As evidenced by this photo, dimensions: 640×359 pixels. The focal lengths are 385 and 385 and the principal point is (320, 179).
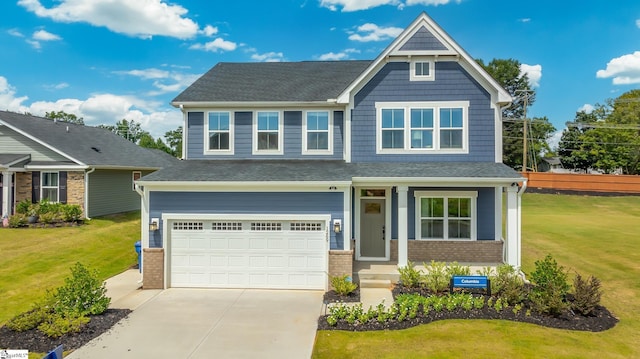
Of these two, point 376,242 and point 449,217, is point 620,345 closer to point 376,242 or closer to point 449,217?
point 449,217

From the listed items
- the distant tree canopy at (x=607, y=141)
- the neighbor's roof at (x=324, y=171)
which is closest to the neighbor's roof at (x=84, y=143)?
the neighbor's roof at (x=324, y=171)

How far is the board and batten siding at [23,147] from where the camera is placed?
71.7ft

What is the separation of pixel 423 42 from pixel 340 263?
827 cm

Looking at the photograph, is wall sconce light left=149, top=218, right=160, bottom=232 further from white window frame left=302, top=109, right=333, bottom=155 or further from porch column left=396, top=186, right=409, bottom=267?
porch column left=396, top=186, right=409, bottom=267

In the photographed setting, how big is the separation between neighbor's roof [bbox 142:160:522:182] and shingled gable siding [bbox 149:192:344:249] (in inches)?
19.5

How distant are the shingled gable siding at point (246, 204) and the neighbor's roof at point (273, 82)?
13.9ft

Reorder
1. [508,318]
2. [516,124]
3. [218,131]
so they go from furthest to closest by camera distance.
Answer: [516,124], [218,131], [508,318]

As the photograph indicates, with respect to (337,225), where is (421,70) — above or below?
above

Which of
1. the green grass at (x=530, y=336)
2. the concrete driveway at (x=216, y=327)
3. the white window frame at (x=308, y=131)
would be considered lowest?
the concrete driveway at (x=216, y=327)

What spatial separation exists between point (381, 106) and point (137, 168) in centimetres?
1863

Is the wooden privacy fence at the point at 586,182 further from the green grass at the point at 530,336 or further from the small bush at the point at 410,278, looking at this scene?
the small bush at the point at 410,278

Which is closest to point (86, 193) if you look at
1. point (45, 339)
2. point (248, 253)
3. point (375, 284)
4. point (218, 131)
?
point (218, 131)

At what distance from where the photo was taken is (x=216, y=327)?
8977 millimetres

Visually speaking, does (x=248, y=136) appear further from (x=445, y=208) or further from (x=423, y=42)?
(x=445, y=208)
